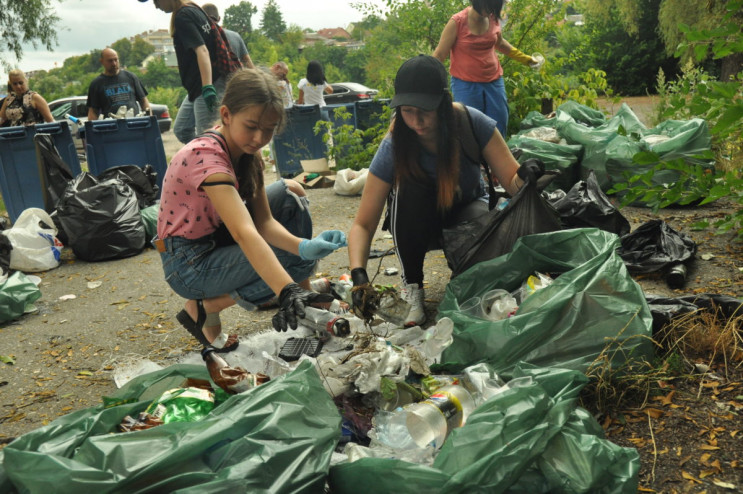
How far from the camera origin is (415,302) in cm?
305

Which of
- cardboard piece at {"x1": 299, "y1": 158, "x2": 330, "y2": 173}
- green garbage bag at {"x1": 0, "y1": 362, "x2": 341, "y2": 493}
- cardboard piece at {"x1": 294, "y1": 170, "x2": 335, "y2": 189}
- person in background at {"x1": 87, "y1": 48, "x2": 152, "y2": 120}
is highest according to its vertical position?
person in background at {"x1": 87, "y1": 48, "x2": 152, "y2": 120}

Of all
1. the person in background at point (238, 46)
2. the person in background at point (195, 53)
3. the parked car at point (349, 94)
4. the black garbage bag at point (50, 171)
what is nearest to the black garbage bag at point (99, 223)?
the black garbage bag at point (50, 171)

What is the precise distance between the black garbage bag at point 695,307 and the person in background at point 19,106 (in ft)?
19.8

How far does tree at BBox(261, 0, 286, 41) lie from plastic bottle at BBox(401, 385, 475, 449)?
44.4 metres

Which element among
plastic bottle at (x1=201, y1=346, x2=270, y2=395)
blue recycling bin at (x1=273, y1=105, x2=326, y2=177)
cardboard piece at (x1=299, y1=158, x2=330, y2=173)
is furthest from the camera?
blue recycling bin at (x1=273, y1=105, x2=326, y2=177)

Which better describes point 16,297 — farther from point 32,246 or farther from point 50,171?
point 50,171

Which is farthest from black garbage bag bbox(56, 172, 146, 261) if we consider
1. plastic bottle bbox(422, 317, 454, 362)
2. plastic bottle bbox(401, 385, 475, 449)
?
plastic bottle bbox(401, 385, 475, 449)

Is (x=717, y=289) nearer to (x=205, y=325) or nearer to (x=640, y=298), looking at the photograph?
(x=640, y=298)

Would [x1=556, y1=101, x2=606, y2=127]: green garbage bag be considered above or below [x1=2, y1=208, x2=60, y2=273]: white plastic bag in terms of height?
above

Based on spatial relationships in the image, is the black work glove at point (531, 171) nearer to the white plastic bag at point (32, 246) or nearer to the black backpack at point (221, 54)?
the black backpack at point (221, 54)

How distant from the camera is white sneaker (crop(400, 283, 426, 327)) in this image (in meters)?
3.02

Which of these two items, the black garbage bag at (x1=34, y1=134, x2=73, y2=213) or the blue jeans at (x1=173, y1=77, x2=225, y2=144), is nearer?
the blue jeans at (x1=173, y1=77, x2=225, y2=144)

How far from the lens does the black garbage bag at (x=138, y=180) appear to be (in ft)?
16.3

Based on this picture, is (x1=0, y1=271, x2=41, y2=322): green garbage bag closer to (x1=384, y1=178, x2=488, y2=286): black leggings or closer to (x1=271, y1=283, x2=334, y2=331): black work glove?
(x1=384, y1=178, x2=488, y2=286): black leggings
